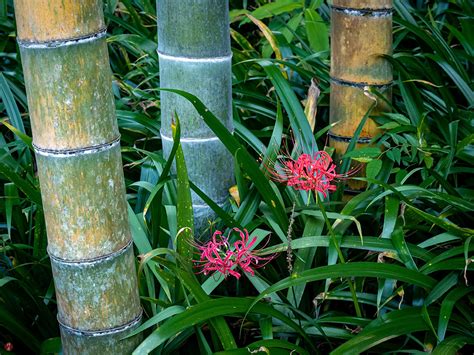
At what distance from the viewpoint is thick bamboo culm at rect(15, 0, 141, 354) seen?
1205 millimetres

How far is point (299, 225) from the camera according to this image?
1813 millimetres

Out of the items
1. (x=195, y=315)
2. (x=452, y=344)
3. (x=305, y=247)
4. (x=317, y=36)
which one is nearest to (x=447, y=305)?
(x=452, y=344)

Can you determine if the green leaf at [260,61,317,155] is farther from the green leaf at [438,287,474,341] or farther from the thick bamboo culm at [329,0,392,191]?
the green leaf at [438,287,474,341]

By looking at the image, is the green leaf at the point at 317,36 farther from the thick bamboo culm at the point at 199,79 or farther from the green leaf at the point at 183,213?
the green leaf at the point at 183,213

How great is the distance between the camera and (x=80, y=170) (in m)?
1.28

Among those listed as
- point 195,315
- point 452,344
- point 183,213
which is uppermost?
point 183,213

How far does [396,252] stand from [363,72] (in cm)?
56

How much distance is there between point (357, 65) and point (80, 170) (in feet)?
3.04

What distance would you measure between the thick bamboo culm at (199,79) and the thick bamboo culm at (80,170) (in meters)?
0.44

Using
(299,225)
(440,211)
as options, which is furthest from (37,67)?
(440,211)

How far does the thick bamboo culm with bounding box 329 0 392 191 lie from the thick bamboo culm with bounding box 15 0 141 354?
0.82 metres

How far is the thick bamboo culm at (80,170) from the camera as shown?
1205mm

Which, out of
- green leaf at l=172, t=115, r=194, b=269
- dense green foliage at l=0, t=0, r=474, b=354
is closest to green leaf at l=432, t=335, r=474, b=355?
dense green foliage at l=0, t=0, r=474, b=354

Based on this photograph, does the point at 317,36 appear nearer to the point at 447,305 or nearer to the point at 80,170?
the point at 447,305
